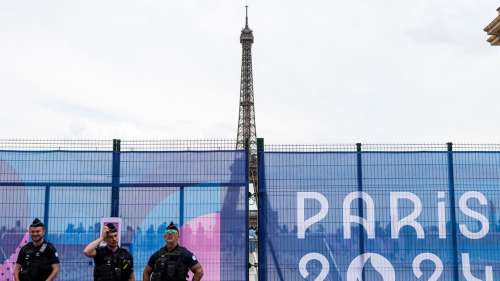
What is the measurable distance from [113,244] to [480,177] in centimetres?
624

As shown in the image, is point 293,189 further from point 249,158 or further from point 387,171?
point 387,171

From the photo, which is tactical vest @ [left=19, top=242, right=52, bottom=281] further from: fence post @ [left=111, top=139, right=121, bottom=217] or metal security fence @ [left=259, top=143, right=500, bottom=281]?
metal security fence @ [left=259, top=143, right=500, bottom=281]

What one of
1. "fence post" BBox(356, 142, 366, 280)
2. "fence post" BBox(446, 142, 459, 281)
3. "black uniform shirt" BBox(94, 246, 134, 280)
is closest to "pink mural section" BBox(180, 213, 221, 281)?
"fence post" BBox(356, 142, 366, 280)

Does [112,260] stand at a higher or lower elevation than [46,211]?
lower

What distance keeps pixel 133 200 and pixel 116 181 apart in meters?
0.41

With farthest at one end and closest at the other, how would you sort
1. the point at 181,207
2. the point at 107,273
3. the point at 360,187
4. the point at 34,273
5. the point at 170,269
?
the point at 360,187, the point at 181,207, the point at 34,273, the point at 107,273, the point at 170,269

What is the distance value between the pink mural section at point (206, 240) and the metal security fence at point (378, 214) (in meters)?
0.71

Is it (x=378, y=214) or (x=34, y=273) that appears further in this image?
(x=378, y=214)

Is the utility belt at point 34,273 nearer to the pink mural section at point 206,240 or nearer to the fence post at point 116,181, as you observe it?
the fence post at point 116,181

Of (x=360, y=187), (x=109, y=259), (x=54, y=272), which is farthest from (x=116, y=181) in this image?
(x=360, y=187)

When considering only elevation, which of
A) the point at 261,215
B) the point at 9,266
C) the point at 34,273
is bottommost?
the point at 9,266

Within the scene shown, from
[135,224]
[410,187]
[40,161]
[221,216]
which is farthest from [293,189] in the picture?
[40,161]

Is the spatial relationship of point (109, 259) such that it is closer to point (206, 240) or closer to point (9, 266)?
point (206, 240)

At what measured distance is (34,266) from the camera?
282 inches
